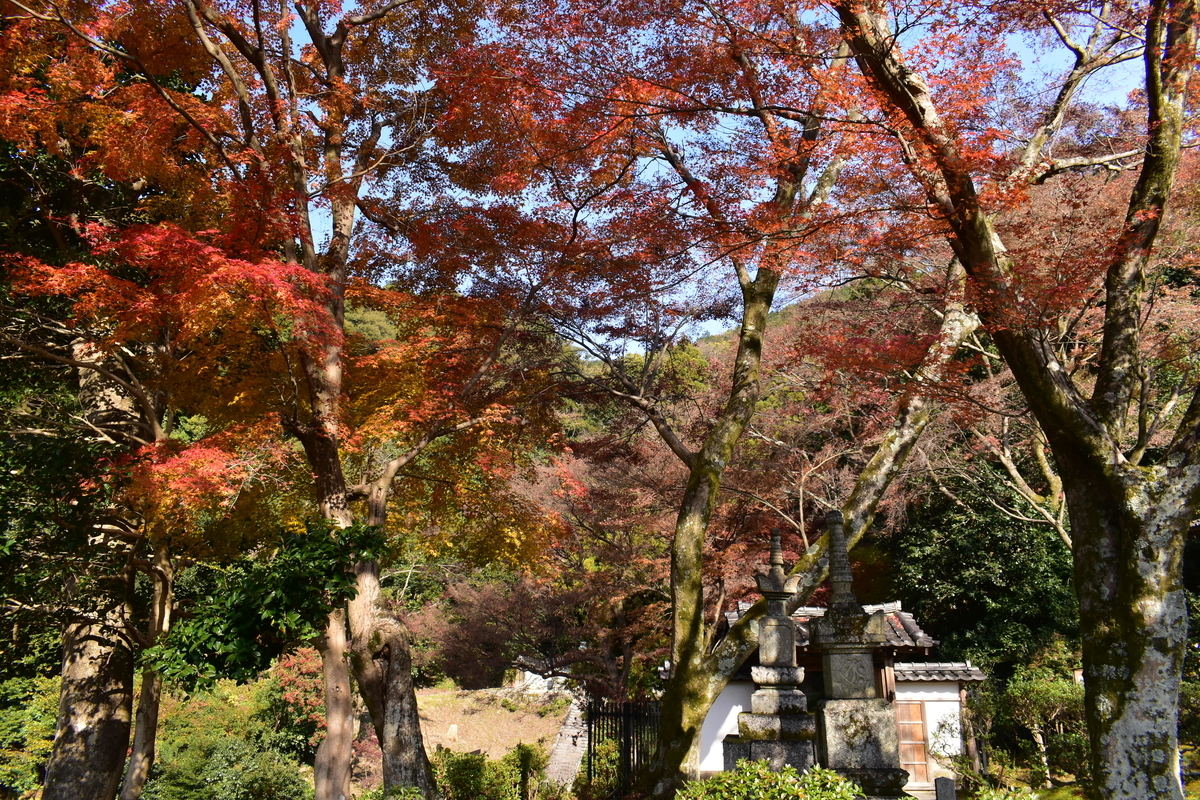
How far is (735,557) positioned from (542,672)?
4875 millimetres

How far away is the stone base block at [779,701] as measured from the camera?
7.27 m

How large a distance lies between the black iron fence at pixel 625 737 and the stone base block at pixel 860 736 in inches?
195

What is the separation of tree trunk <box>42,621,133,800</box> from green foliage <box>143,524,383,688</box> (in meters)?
4.11

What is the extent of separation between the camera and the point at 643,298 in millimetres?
9406

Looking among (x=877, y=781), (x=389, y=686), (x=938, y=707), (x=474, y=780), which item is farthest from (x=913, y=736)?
(x=389, y=686)

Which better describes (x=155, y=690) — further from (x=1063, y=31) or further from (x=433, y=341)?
(x=1063, y=31)

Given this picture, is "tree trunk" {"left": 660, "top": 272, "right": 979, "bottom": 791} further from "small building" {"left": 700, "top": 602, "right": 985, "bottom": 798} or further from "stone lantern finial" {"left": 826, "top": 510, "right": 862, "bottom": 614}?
"small building" {"left": 700, "top": 602, "right": 985, "bottom": 798}

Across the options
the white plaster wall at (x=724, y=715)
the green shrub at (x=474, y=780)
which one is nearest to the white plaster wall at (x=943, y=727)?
the white plaster wall at (x=724, y=715)

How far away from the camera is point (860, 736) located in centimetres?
582

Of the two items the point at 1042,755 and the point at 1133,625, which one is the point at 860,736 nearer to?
the point at 1133,625

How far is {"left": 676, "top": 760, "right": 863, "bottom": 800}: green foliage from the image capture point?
14.6 ft

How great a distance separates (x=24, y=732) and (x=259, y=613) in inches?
429

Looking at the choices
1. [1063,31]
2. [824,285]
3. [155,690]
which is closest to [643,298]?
[824,285]

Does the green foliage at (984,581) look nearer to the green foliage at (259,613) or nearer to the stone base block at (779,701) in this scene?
the stone base block at (779,701)
